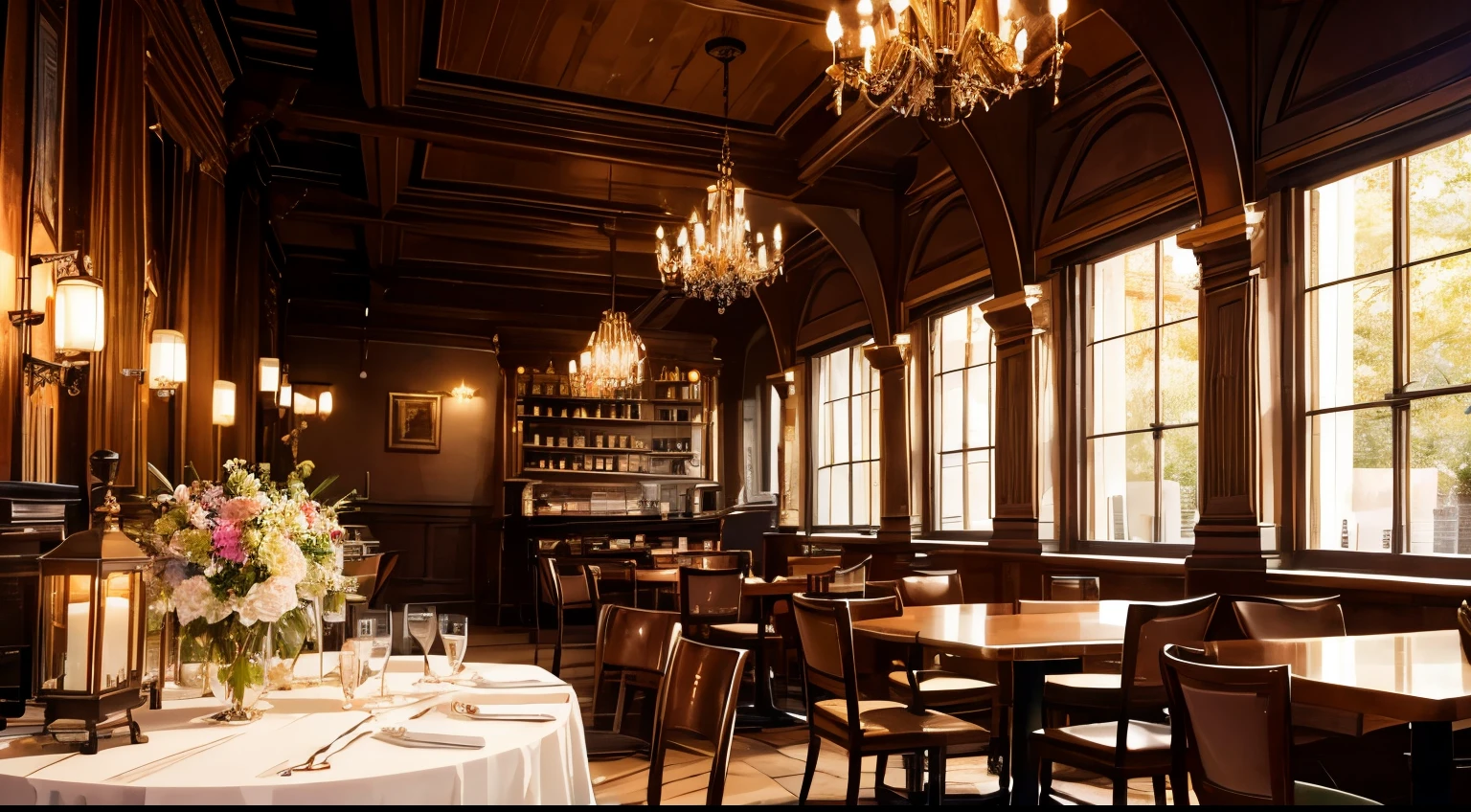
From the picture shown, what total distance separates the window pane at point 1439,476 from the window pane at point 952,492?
3.75 metres

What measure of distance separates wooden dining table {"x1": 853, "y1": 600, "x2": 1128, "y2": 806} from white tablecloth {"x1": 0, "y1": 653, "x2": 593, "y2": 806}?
1429 mm

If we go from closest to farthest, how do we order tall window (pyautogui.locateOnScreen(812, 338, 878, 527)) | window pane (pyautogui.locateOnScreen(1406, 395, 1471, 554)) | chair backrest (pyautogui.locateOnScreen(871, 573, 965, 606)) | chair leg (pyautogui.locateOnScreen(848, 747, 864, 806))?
1. chair leg (pyautogui.locateOnScreen(848, 747, 864, 806))
2. window pane (pyautogui.locateOnScreen(1406, 395, 1471, 554))
3. chair backrest (pyautogui.locateOnScreen(871, 573, 965, 606))
4. tall window (pyautogui.locateOnScreen(812, 338, 878, 527))

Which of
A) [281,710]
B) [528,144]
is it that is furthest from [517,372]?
[281,710]

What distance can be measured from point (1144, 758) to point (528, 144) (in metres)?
5.37

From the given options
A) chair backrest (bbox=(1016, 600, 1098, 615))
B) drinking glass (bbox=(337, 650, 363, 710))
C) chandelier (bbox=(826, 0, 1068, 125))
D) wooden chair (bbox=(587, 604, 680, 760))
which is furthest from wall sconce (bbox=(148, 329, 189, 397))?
chair backrest (bbox=(1016, 600, 1098, 615))

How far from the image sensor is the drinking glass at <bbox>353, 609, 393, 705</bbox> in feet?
7.27

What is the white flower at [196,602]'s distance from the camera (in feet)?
6.56

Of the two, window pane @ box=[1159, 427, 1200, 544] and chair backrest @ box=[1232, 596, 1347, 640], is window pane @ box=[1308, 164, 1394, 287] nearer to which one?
window pane @ box=[1159, 427, 1200, 544]

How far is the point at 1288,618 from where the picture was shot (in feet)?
12.2

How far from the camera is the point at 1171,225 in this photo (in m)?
5.54

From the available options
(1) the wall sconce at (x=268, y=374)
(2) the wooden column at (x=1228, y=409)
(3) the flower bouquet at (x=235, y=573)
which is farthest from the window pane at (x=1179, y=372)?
(1) the wall sconce at (x=268, y=374)

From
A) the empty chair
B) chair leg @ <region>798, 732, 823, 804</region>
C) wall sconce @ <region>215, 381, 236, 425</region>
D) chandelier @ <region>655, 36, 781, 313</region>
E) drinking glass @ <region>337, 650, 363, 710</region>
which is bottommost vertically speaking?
chair leg @ <region>798, 732, 823, 804</region>

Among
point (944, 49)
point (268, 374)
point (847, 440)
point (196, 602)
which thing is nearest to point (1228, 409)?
point (944, 49)

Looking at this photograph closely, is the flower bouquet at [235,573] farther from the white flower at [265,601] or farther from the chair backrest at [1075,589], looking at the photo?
the chair backrest at [1075,589]
